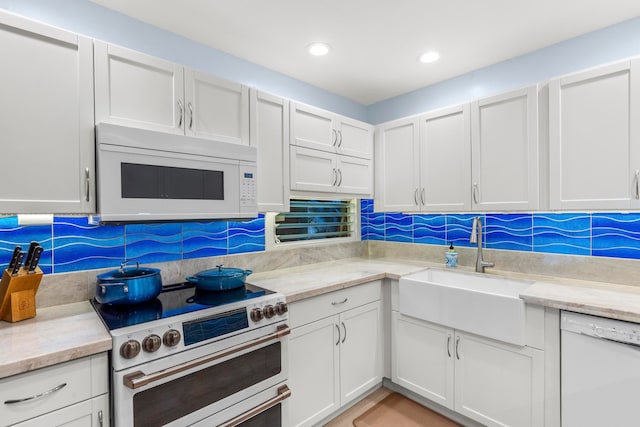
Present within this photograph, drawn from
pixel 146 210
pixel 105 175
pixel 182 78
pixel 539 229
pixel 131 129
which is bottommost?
pixel 539 229

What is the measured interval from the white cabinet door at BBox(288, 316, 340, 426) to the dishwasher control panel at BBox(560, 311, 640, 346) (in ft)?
4.21

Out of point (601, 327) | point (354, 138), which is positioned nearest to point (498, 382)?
point (601, 327)

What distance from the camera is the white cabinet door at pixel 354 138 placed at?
8.71 ft

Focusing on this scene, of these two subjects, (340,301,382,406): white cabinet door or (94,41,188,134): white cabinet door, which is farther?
(340,301,382,406): white cabinet door

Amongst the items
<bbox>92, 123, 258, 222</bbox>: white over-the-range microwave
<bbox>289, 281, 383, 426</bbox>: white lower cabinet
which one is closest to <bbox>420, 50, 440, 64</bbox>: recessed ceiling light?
<bbox>92, 123, 258, 222</bbox>: white over-the-range microwave

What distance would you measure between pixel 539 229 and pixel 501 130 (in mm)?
771

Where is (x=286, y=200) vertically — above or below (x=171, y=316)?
above

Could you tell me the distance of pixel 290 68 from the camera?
2.55 meters

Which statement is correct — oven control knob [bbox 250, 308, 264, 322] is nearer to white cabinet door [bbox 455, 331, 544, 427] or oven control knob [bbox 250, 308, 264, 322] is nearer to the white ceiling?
white cabinet door [bbox 455, 331, 544, 427]

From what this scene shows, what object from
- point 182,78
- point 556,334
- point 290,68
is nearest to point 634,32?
point 556,334

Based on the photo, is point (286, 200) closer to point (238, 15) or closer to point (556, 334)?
point (238, 15)

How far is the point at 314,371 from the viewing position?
203 cm

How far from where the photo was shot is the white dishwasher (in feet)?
4.91

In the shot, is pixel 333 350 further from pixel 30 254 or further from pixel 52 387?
pixel 30 254
